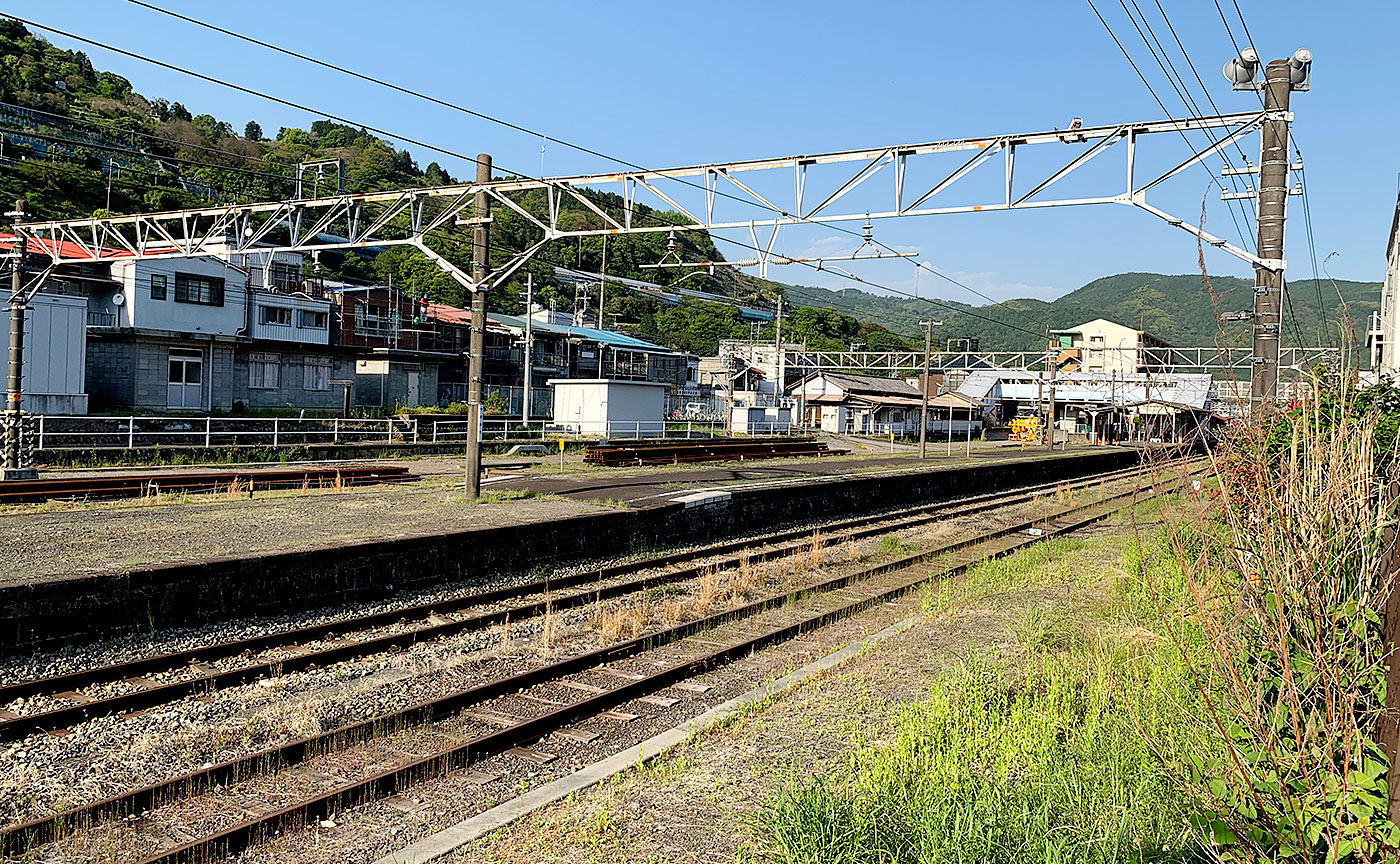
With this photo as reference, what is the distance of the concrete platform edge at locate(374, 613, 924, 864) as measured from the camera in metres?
5.38

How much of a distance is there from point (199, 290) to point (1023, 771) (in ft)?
127

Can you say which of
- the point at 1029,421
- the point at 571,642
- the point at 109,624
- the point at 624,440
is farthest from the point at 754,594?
the point at 1029,421

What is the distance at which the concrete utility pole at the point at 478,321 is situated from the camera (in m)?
16.7

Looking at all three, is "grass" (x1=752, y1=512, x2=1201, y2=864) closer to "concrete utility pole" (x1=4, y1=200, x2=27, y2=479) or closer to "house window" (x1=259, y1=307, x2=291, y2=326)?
"concrete utility pole" (x1=4, y1=200, x2=27, y2=479)

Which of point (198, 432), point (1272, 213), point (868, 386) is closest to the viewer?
point (1272, 213)

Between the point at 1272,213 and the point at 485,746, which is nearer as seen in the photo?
the point at 485,746

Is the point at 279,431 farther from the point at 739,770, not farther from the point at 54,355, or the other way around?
the point at 739,770

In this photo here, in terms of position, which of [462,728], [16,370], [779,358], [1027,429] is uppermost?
[779,358]

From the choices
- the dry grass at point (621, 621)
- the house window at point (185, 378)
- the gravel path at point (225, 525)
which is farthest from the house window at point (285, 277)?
the dry grass at point (621, 621)

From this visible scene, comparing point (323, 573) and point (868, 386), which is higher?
point (868, 386)

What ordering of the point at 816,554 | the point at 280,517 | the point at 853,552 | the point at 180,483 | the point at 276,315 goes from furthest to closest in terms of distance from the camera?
1. the point at 276,315
2. the point at 180,483
3. the point at 853,552
4. the point at 816,554
5. the point at 280,517

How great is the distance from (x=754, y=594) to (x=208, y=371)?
102ft

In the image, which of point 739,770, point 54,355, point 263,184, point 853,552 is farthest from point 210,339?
point 263,184

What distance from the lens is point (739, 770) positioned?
20.5ft
